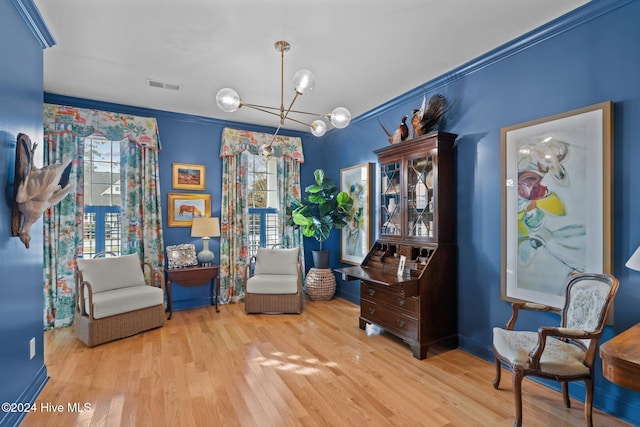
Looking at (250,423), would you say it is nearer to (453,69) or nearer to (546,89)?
(546,89)

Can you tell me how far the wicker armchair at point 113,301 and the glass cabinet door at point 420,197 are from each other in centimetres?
304

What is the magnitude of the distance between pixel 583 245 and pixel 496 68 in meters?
1.67

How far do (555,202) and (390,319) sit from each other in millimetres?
1803

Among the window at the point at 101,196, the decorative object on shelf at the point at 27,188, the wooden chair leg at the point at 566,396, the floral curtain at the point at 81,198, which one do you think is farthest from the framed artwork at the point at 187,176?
the wooden chair leg at the point at 566,396

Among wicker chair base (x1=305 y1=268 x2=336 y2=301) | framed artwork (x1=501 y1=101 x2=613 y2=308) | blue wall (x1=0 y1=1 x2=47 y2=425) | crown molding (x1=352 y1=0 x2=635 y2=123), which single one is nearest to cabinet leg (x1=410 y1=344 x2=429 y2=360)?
framed artwork (x1=501 y1=101 x2=613 y2=308)

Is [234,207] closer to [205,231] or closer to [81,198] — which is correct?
[205,231]

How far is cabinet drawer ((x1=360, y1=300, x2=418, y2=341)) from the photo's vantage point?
9.82 feet

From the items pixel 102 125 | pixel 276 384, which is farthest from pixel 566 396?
pixel 102 125

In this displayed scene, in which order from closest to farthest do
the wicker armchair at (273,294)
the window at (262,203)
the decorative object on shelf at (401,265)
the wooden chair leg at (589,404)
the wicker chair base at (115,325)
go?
the wooden chair leg at (589,404) → the wicker chair base at (115,325) → the decorative object on shelf at (401,265) → the wicker armchair at (273,294) → the window at (262,203)

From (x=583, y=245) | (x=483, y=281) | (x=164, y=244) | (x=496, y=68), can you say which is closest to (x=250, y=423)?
(x=483, y=281)

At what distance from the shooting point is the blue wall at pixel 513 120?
2059 mm

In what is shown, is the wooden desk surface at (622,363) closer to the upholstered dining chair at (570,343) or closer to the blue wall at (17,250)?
the upholstered dining chair at (570,343)

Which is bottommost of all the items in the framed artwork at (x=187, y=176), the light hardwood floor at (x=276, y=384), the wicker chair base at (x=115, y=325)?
the light hardwood floor at (x=276, y=384)

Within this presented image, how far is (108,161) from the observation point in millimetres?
4148
